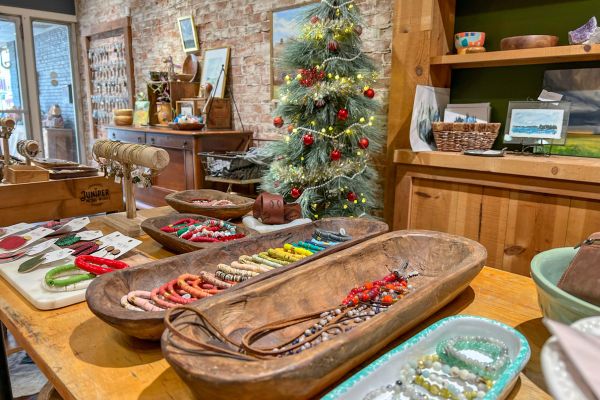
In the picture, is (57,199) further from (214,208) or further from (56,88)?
(56,88)

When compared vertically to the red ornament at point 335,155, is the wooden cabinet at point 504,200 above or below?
below

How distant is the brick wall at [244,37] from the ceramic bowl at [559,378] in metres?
2.42

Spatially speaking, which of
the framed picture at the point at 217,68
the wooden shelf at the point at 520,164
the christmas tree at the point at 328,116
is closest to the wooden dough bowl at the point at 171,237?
the christmas tree at the point at 328,116

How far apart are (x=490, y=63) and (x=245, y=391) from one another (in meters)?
2.19

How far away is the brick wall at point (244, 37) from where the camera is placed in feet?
9.05

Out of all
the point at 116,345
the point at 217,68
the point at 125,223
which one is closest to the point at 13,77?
the point at 217,68

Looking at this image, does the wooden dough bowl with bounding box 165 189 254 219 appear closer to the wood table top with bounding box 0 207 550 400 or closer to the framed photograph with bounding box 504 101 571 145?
the wood table top with bounding box 0 207 550 400

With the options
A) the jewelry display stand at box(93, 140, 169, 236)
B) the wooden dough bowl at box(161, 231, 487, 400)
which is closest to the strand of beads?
the wooden dough bowl at box(161, 231, 487, 400)

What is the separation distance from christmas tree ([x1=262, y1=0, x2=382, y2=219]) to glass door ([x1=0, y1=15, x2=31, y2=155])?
483 centimetres

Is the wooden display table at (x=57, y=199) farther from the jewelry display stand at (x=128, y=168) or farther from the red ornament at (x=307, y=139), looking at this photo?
the red ornament at (x=307, y=139)

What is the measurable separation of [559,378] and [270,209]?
114cm

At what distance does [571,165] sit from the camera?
173 centimetres

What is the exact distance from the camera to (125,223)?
1454 mm

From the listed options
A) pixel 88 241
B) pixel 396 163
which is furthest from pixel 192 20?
pixel 88 241
